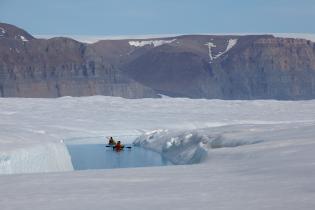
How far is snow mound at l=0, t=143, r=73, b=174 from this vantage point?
1051 cm

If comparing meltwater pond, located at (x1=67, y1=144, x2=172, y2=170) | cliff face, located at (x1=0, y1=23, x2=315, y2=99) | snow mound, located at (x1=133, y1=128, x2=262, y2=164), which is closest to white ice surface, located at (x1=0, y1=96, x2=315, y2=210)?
snow mound, located at (x1=133, y1=128, x2=262, y2=164)

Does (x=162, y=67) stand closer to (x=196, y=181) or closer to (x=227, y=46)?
(x=227, y=46)

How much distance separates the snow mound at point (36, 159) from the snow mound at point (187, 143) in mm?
2056

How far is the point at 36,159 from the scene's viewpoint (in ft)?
37.9

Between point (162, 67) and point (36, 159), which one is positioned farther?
point (162, 67)

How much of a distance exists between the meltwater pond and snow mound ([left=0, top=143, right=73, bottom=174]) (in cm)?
87

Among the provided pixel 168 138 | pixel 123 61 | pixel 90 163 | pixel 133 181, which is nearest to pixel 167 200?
pixel 133 181

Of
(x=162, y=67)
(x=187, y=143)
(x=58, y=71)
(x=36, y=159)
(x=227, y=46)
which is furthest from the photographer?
(x=227, y=46)

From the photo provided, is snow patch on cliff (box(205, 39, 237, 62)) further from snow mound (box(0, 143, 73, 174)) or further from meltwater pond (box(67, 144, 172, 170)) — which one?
snow mound (box(0, 143, 73, 174))

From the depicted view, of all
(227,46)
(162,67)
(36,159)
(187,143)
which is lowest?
(187,143)

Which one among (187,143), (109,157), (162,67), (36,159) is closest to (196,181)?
(36,159)

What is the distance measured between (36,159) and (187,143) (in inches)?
182

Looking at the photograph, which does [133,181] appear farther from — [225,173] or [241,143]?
[241,143]

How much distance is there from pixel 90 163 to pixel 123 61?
101984 mm
